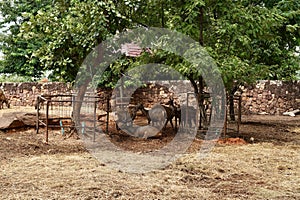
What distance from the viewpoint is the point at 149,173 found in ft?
15.3

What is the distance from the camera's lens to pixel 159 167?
498 centimetres

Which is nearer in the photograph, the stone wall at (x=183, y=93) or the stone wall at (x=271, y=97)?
the stone wall at (x=183, y=93)

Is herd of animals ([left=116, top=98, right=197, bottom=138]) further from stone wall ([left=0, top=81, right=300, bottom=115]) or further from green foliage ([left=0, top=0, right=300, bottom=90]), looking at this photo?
stone wall ([left=0, top=81, right=300, bottom=115])

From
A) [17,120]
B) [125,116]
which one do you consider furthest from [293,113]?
[17,120]

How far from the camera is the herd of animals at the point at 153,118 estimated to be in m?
7.36

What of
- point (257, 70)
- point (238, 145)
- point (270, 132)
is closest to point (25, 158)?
point (238, 145)

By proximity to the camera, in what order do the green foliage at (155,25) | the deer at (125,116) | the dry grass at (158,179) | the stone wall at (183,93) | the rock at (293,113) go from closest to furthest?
the dry grass at (158,179)
the green foliage at (155,25)
the deer at (125,116)
the stone wall at (183,93)
the rock at (293,113)

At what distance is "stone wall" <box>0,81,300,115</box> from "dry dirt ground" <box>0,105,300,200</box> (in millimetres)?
5129

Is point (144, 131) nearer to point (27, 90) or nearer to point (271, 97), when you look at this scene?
point (271, 97)

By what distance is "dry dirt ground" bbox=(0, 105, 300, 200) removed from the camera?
3.89 meters

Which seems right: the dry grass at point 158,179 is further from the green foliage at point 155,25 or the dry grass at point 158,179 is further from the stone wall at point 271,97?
the stone wall at point 271,97

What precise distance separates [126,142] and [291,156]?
277 centimetres

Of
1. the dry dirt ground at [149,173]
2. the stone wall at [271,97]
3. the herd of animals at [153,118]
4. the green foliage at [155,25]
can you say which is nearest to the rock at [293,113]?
the stone wall at [271,97]

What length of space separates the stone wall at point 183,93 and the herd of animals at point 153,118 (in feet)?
10.6
